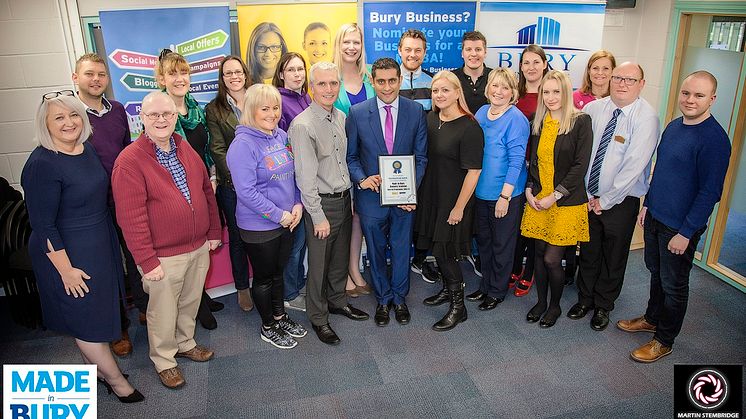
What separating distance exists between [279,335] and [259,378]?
388 millimetres

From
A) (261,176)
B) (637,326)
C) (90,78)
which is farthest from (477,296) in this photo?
(90,78)

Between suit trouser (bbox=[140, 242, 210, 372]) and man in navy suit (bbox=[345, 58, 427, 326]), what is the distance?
3.41 ft

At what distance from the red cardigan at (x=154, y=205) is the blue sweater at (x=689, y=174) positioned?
262 cm

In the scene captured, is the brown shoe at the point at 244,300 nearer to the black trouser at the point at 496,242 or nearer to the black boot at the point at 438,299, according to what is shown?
the black boot at the point at 438,299

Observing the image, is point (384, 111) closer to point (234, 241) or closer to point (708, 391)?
point (234, 241)

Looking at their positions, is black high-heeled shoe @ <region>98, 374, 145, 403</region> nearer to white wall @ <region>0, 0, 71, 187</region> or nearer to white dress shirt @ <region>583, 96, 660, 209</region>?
white wall @ <region>0, 0, 71, 187</region>

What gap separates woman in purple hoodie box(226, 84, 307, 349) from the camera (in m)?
2.88

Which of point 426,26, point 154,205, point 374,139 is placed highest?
point 426,26

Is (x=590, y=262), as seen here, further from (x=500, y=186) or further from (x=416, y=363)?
(x=416, y=363)

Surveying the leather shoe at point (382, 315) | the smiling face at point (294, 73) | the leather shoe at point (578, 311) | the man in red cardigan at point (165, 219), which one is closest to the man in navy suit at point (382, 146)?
the leather shoe at point (382, 315)

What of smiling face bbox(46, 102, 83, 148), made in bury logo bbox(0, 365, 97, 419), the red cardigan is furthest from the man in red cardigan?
made in bury logo bbox(0, 365, 97, 419)

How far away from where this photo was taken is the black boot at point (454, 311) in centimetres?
356

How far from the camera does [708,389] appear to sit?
114 inches

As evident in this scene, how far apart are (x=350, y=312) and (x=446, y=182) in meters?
1.19
